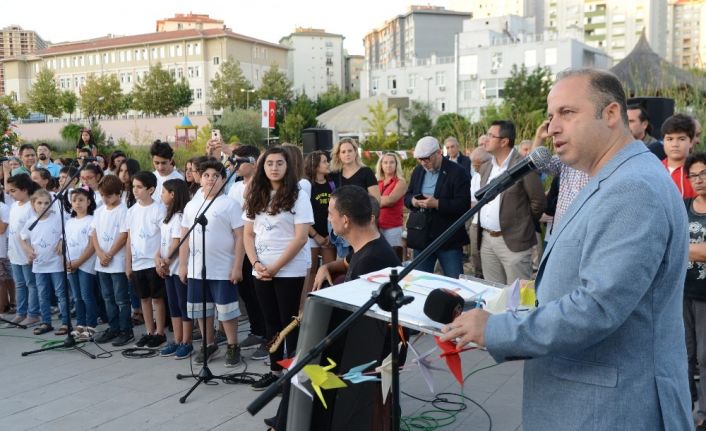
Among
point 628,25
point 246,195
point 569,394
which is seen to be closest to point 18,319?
point 246,195

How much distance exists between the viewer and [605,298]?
168 cm

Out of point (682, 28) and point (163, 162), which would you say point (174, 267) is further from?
point (682, 28)

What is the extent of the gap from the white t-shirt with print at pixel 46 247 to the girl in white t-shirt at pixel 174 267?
176 cm

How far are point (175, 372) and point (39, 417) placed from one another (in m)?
1.20

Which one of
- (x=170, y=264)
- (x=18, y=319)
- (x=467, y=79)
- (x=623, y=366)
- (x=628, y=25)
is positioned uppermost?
(x=628, y=25)

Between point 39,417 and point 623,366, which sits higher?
point 623,366

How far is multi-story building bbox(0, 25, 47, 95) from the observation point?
371 feet

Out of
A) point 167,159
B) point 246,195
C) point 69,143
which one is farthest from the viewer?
point 69,143

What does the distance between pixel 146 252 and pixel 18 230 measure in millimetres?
2258

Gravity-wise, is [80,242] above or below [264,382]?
above

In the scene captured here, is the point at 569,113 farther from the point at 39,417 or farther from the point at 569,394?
the point at 39,417

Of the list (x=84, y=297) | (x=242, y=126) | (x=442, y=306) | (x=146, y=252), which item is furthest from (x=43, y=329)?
(x=242, y=126)

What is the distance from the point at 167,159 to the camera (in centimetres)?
753

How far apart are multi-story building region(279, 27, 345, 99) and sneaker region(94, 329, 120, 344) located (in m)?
95.5
